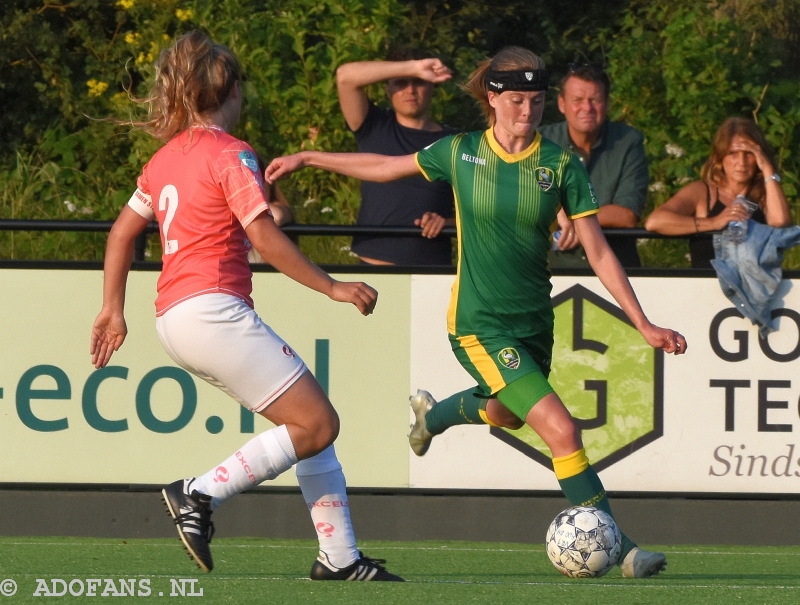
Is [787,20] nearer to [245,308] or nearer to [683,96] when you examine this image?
[683,96]

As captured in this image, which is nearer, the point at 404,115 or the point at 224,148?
the point at 224,148

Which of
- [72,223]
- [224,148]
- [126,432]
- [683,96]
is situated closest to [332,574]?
[224,148]

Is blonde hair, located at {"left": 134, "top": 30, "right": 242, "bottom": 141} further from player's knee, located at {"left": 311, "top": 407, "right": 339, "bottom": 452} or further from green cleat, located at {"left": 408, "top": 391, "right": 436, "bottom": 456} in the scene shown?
green cleat, located at {"left": 408, "top": 391, "right": 436, "bottom": 456}

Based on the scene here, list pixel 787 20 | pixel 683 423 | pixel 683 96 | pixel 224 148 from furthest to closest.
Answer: pixel 787 20 < pixel 683 96 < pixel 683 423 < pixel 224 148

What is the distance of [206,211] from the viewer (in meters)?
5.21

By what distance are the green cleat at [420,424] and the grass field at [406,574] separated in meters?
0.54

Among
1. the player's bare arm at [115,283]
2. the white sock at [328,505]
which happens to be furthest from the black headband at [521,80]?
the white sock at [328,505]

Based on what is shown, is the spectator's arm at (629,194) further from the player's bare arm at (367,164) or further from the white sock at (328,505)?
the white sock at (328,505)

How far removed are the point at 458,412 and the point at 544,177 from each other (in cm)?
130

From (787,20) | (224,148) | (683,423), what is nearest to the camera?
(224,148)

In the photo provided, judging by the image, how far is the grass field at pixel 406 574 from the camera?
5242mm

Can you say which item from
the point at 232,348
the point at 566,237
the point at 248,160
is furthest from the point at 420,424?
the point at 248,160

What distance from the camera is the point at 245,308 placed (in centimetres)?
523

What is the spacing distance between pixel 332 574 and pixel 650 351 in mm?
3098
